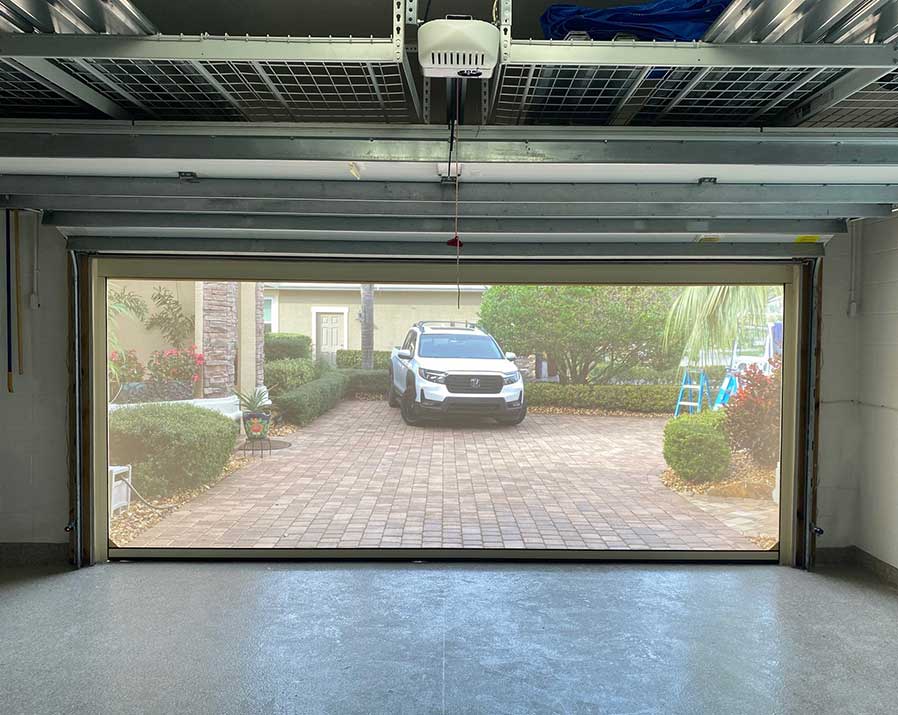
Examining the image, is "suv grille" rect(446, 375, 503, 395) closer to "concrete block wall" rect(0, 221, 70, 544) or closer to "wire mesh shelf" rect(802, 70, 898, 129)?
"concrete block wall" rect(0, 221, 70, 544)

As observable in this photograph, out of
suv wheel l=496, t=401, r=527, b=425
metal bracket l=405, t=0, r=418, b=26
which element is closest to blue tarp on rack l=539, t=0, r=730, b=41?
metal bracket l=405, t=0, r=418, b=26

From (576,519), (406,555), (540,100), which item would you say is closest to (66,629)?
(406,555)

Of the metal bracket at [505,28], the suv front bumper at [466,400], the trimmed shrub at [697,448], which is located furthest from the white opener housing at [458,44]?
the trimmed shrub at [697,448]

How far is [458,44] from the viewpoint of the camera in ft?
5.91

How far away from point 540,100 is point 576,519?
4.36 metres

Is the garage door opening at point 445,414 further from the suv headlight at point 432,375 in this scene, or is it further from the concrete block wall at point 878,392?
the concrete block wall at point 878,392

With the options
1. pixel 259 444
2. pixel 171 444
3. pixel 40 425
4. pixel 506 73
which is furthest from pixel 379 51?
pixel 259 444

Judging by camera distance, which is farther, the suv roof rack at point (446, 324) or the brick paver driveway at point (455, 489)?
the suv roof rack at point (446, 324)

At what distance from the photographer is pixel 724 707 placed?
295 centimetres

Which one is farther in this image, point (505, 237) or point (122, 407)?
point (122, 407)

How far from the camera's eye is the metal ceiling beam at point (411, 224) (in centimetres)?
389

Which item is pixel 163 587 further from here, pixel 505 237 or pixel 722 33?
pixel 722 33

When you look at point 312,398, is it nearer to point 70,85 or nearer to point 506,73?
point 70,85

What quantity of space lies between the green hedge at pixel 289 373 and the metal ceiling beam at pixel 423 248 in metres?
1.85
